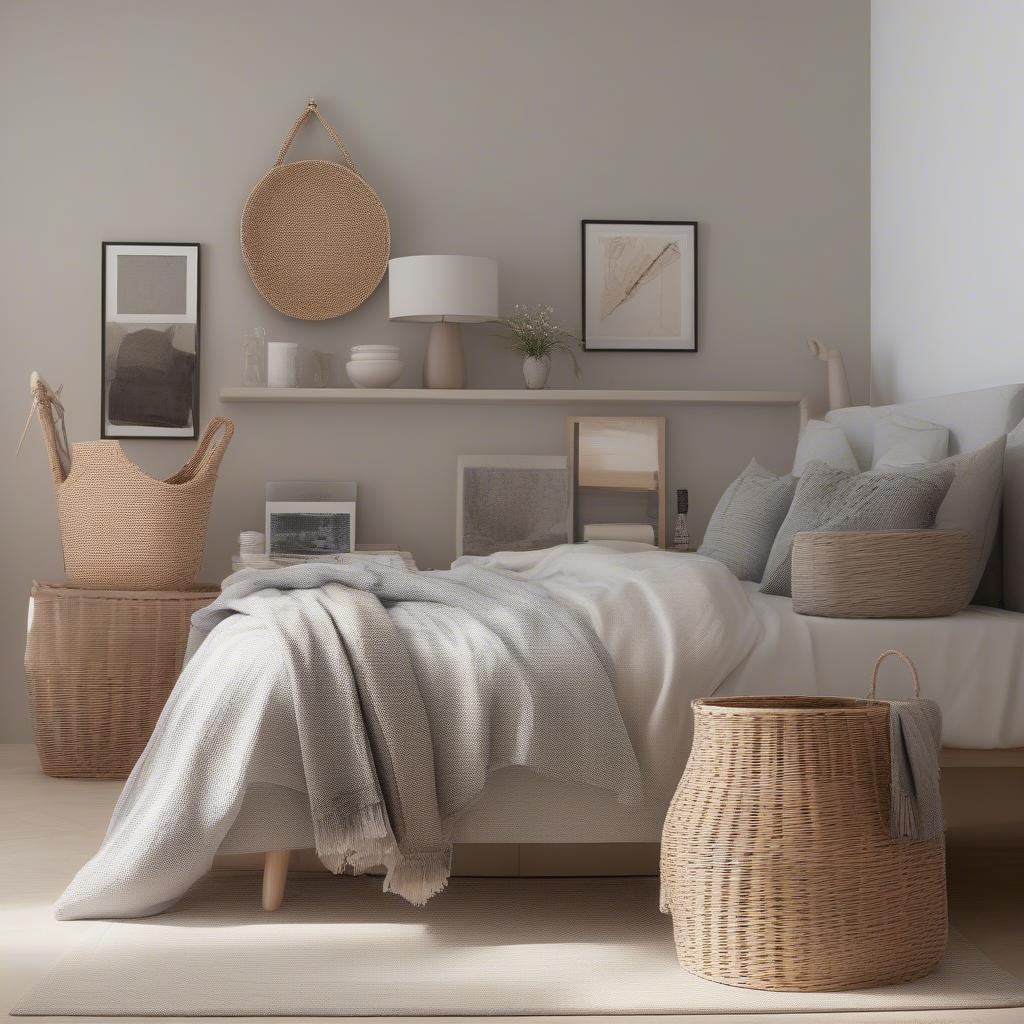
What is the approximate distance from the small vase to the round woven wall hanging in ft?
2.18

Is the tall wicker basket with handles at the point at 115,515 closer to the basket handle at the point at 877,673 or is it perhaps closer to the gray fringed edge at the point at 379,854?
the gray fringed edge at the point at 379,854

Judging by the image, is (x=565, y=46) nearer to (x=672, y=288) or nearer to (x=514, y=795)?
(x=672, y=288)

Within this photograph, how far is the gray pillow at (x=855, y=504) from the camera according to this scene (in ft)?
10.7

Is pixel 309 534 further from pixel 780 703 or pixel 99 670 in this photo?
pixel 780 703

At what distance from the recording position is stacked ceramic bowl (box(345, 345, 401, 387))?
4996mm

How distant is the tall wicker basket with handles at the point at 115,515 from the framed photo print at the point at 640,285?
1.67m

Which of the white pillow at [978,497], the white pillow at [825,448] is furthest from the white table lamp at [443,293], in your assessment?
the white pillow at [978,497]

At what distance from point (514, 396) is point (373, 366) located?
533 millimetres

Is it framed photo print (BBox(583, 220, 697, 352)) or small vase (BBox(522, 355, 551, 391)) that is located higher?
framed photo print (BBox(583, 220, 697, 352))

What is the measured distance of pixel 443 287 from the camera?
4820 millimetres

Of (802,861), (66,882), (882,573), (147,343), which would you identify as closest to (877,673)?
(882,573)

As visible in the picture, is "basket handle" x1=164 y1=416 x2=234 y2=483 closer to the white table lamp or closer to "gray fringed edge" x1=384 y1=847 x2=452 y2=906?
the white table lamp

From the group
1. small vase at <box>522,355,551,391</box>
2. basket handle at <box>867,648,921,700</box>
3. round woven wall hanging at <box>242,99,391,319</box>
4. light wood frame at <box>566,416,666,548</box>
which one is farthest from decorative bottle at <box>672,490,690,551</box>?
basket handle at <box>867,648,921,700</box>

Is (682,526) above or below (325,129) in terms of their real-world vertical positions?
below
